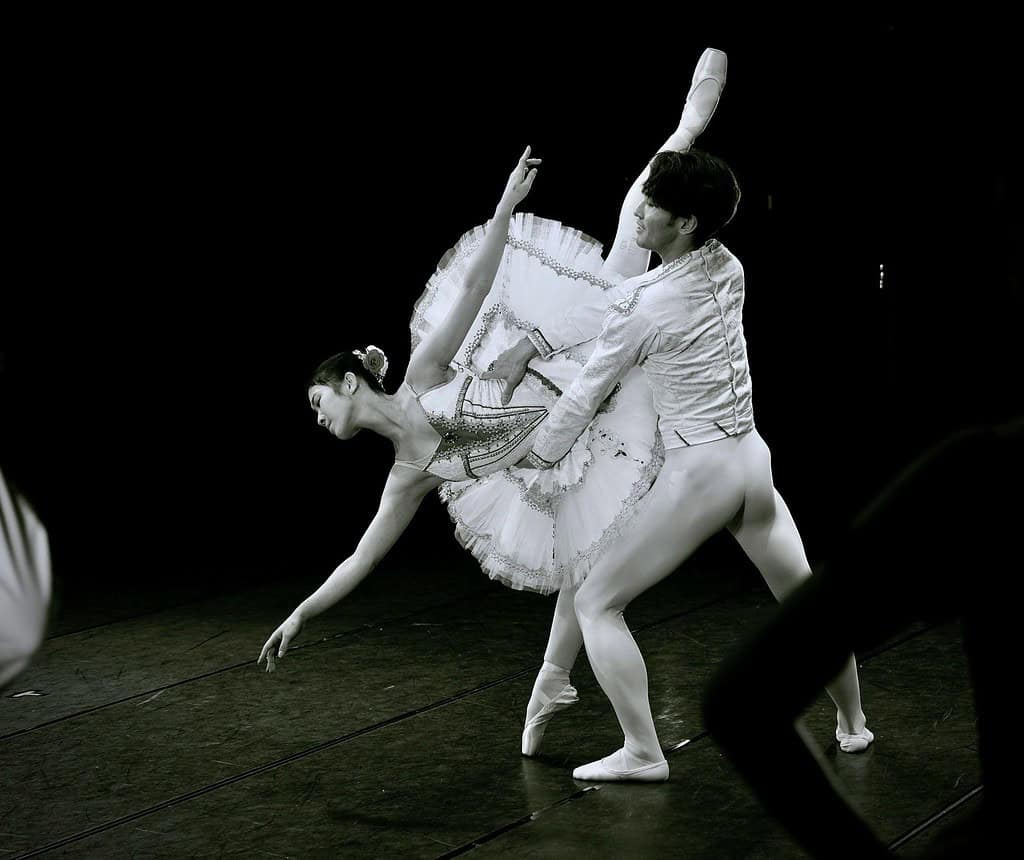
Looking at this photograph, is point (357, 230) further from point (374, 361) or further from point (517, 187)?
point (517, 187)

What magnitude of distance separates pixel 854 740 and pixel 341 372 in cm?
153

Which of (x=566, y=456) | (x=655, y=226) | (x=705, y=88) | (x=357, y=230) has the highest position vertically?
(x=705, y=88)

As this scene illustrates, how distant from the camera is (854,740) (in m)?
3.17

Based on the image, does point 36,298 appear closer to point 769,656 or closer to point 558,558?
point 558,558

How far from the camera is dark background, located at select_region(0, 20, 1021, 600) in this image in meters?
6.44

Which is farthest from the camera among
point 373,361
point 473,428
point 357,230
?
point 357,230

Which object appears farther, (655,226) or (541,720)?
(541,720)

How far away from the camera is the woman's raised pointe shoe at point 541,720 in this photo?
3203mm

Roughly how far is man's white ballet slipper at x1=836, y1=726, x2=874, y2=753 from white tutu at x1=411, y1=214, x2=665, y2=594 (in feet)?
2.63

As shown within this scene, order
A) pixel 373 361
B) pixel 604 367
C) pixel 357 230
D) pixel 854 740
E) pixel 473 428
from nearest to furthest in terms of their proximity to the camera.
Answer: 1. pixel 604 367
2. pixel 473 428
3. pixel 373 361
4. pixel 854 740
5. pixel 357 230

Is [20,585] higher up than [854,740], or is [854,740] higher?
[20,585]

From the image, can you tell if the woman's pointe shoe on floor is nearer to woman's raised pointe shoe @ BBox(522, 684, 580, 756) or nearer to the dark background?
woman's raised pointe shoe @ BBox(522, 684, 580, 756)

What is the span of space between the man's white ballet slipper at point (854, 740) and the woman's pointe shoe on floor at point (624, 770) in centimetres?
48

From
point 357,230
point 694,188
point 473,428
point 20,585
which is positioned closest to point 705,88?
point 694,188
